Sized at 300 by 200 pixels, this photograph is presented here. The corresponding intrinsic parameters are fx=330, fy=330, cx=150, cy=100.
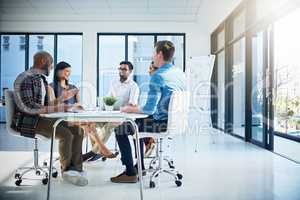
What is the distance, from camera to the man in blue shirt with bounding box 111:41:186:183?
2.71m

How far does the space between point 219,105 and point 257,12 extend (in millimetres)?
3210

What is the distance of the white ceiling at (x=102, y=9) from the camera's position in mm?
7539

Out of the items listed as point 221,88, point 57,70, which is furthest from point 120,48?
point 57,70

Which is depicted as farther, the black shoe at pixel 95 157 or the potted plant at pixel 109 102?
the black shoe at pixel 95 157

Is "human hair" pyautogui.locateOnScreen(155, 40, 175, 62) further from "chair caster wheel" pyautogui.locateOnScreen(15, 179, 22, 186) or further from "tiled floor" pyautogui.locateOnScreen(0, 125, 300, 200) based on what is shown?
"chair caster wheel" pyautogui.locateOnScreen(15, 179, 22, 186)

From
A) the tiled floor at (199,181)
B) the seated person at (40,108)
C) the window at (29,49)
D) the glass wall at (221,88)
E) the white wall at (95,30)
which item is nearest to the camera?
the tiled floor at (199,181)

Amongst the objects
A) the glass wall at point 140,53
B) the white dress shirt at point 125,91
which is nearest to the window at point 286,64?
the white dress shirt at point 125,91

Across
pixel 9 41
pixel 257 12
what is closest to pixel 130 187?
pixel 257 12

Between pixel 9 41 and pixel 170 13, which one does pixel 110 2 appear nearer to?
pixel 170 13

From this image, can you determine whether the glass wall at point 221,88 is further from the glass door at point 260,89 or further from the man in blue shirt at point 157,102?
the man in blue shirt at point 157,102

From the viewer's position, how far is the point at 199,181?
9.71ft

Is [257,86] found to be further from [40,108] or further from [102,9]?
[102,9]

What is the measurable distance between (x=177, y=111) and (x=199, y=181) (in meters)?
0.70

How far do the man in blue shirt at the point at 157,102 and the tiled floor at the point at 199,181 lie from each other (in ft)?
0.82
